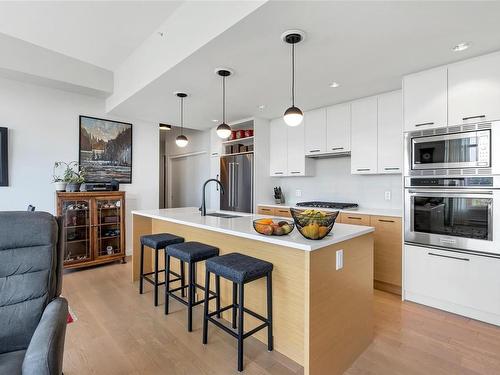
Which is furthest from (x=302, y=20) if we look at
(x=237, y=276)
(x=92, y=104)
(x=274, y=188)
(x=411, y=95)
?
(x=92, y=104)

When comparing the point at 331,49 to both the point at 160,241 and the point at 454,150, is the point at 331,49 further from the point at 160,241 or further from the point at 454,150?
the point at 160,241

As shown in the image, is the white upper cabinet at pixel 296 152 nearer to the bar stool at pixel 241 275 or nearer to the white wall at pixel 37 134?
the bar stool at pixel 241 275

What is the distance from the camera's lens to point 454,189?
104 inches

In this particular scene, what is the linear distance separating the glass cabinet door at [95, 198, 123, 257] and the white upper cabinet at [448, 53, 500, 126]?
176 inches

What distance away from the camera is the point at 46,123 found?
153 inches

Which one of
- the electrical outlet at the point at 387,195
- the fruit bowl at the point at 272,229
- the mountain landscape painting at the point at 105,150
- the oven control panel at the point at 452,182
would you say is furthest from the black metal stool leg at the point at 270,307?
the mountain landscape painting at the point at 105,150

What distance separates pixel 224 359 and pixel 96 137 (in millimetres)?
3885

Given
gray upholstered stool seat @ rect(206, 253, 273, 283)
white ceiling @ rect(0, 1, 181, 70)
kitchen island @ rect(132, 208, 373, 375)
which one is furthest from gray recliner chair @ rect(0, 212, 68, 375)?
white ceiling @ rect(0, 1, 181, 70)

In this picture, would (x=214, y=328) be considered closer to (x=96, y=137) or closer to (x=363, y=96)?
(x=363, y=96)

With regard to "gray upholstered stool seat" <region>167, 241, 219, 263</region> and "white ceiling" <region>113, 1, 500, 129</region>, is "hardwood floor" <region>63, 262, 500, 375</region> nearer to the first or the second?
"gray upholstered stool seat" <region>167, 241, 219, 263</region>

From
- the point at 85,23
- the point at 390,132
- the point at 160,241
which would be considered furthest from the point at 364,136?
the point at 85,23

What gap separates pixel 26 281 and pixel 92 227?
2.83m

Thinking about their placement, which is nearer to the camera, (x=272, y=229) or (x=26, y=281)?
(x=26, y=281)

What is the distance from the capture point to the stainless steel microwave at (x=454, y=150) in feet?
8.05
